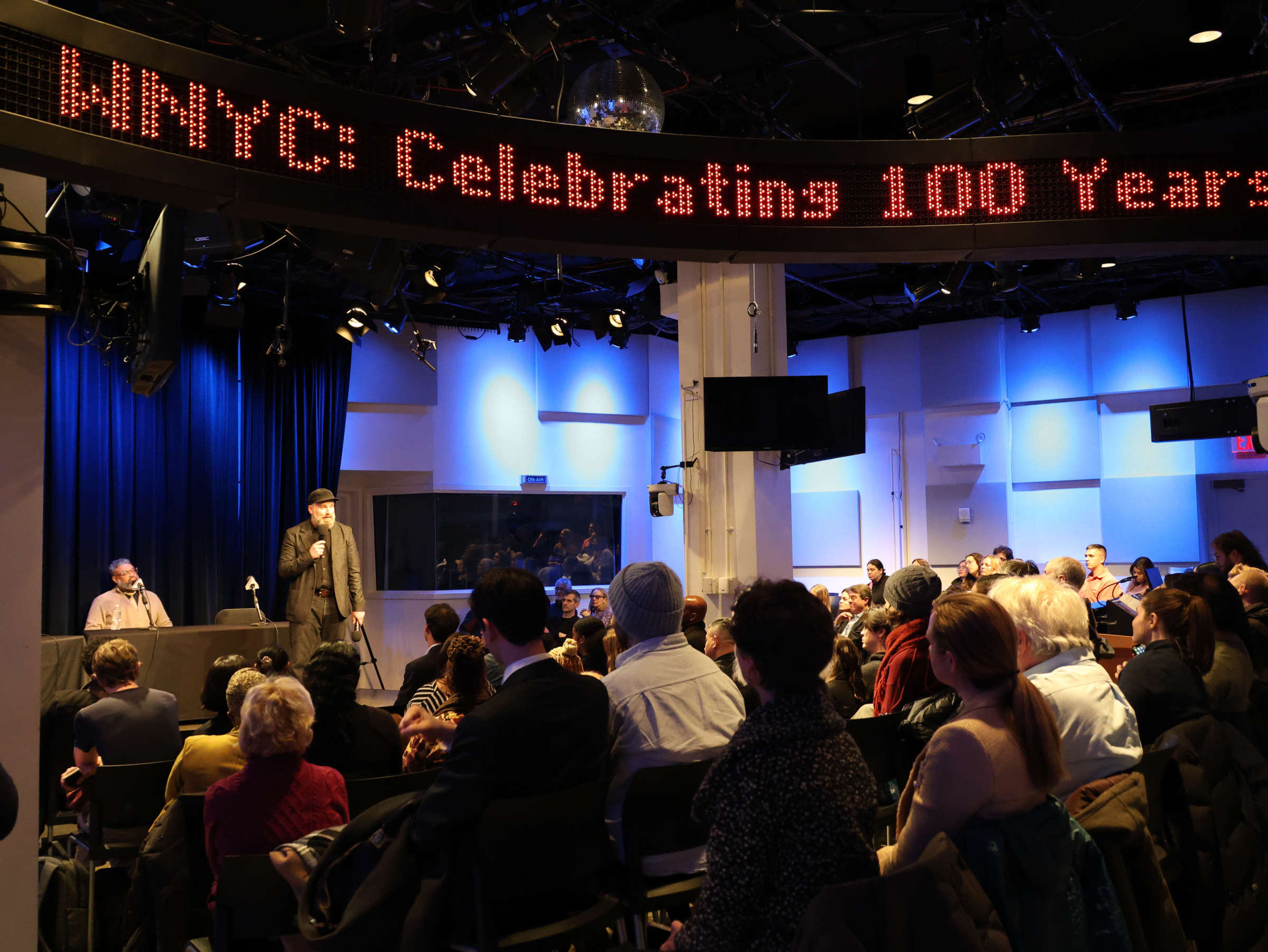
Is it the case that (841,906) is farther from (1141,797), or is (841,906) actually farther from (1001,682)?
(1141,797)

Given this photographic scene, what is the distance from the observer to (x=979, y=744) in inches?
81.0

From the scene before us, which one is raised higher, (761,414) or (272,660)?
(761,414)

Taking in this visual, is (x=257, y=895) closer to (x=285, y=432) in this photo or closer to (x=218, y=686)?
(x=218, y=686)

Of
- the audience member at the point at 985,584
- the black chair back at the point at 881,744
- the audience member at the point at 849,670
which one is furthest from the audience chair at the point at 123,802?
the audience member at the point at 985,584

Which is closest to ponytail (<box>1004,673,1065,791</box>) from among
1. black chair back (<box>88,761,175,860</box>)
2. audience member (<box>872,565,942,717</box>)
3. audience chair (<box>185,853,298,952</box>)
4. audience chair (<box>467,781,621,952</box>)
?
audience chair (<box>467,781,621,952</box>)

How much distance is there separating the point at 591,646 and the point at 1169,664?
2875 mm

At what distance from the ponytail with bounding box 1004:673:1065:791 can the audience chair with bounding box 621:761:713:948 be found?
0.90 m

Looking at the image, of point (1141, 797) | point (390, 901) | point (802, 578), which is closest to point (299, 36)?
point (390, 901)

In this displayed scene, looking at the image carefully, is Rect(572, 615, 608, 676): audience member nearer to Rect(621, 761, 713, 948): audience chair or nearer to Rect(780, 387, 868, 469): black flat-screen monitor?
Rect(621, 761, 713, 948): audience chair

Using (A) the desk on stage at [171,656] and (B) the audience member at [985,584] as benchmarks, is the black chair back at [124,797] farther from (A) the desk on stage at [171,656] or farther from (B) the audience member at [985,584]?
(A) the desk on stage at [171,656]

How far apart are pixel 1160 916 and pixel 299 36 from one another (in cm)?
658

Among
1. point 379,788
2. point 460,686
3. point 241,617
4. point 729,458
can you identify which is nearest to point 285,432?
point 241,617

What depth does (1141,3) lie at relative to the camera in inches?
273

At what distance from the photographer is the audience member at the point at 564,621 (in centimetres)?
781
